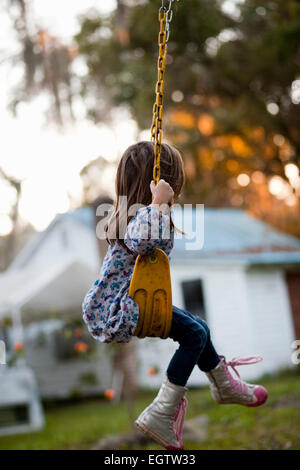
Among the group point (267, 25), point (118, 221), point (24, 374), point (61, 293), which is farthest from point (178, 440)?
point (267, 25)

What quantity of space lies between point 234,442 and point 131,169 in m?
3.78

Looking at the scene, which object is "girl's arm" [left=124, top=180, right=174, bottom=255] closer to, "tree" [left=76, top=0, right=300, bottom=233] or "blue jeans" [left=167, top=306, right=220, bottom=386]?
"blue jeans" [left=167, top=306, right=220, bottom=386]

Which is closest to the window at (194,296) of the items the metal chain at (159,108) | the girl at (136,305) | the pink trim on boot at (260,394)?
the pink trim on boot at (260,394)

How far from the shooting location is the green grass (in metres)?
5.72

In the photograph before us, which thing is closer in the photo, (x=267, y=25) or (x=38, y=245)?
(x=267, y=25)

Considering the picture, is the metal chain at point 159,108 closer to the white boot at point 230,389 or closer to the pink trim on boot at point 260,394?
the white boot at point 230,389

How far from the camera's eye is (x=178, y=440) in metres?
2.95

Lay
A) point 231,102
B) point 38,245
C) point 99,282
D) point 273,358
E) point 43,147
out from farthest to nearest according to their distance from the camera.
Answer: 1. point 43,147
2. point 38,245
3. point 231,102
4. point 273,358
5. point 99,282

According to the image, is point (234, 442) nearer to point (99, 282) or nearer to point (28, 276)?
point (99, 282)

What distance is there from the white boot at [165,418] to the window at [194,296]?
10793 millimetres

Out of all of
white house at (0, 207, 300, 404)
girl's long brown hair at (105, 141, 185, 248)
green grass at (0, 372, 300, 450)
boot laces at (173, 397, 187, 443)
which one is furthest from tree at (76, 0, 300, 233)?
boot laces at (173, 397, 187, 443)

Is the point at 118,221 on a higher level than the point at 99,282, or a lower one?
higher

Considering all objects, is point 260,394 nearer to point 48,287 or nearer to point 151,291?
point 151,291

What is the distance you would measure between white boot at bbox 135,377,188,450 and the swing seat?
0.38 meters
